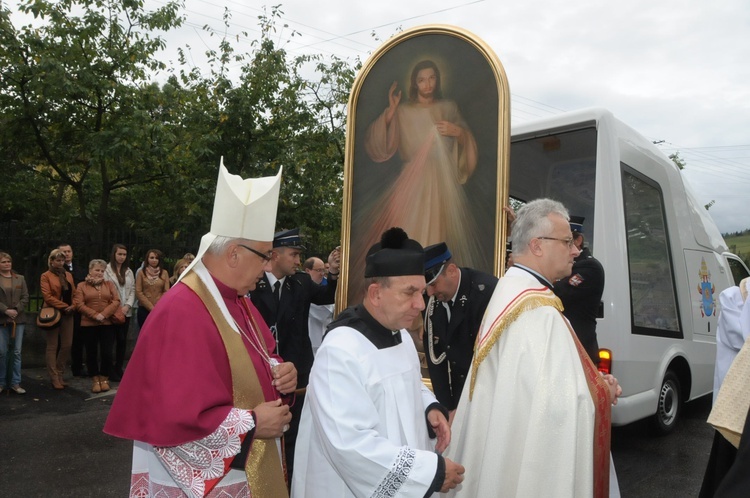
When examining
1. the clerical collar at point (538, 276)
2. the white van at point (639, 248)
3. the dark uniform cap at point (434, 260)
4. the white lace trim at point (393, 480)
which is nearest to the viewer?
the white lace trim at point (393, 480)

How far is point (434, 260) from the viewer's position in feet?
12.1

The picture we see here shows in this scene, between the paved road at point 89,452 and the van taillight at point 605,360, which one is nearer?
the paved road at point 89,452

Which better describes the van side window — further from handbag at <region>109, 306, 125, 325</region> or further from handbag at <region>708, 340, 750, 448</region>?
handbag at <region>109, 306, 125, 325</region>

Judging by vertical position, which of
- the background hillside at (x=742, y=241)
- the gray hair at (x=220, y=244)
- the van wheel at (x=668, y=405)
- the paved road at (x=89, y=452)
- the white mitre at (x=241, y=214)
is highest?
the background hillside at (x=742, y=241)

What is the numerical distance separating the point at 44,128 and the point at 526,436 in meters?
10.7

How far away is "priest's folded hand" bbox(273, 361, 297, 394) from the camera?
2727 mm

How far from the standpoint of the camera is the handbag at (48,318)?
8.26 metres

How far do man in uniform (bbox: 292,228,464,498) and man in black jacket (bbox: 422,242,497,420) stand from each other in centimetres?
118

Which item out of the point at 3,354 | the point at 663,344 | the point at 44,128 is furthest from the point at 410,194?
the point at 44,128

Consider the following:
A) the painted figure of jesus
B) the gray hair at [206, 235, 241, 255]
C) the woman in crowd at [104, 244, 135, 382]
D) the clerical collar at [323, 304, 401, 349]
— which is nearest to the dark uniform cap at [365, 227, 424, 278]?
the clerical collar at [323, 304, 401, 349]

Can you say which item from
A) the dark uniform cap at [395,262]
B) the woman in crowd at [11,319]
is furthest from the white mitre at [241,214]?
the woman in crowd at [11,319]

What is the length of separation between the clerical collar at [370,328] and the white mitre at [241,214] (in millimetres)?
490

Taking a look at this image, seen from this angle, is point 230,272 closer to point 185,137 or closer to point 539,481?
point 539,481

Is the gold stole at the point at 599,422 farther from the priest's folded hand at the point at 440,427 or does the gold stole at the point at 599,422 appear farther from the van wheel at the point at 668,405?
the van wheel at the point at 668,405
